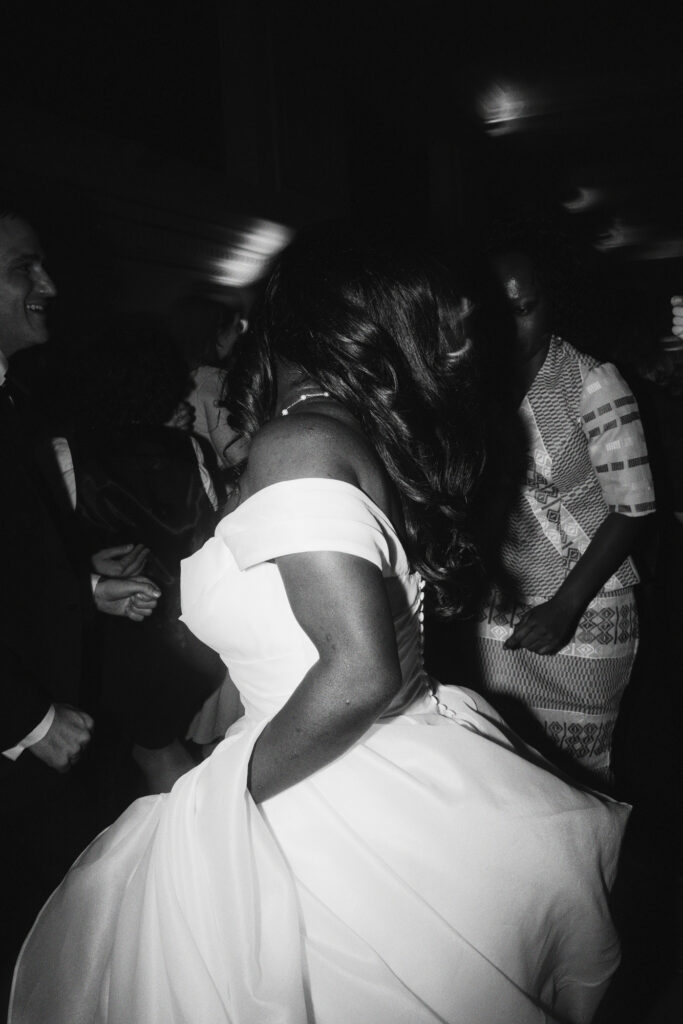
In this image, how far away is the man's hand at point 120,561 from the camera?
2.28 meters

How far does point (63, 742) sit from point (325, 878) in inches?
31.4

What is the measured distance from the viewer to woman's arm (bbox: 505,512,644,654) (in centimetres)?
192

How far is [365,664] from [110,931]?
0.59m

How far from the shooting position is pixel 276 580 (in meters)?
1.16

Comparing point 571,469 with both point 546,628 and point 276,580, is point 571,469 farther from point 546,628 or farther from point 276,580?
point 276,580

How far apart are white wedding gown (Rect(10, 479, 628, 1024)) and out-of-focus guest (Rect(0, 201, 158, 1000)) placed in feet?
1.47

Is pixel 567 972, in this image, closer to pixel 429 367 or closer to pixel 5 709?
pixel 429 367

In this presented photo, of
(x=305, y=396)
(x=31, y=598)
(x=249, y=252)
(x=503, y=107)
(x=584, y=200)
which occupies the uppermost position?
(x=503, y=107)

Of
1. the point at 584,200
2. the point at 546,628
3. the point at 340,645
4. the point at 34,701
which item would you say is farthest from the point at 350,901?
the point at 584,200

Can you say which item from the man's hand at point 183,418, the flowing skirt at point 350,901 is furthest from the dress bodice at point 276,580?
the man's hand at point 183,418

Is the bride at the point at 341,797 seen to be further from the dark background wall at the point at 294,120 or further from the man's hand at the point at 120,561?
the man's hand at the point at 120,561

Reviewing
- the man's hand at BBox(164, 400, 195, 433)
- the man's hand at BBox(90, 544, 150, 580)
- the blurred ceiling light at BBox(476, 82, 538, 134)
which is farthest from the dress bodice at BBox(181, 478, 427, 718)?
the blurred ceiling light at BBox(476, 82, 538, 134)

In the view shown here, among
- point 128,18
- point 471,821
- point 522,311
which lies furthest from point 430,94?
point 471,821

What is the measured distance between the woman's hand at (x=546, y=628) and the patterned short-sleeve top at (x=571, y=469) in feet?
0.31
